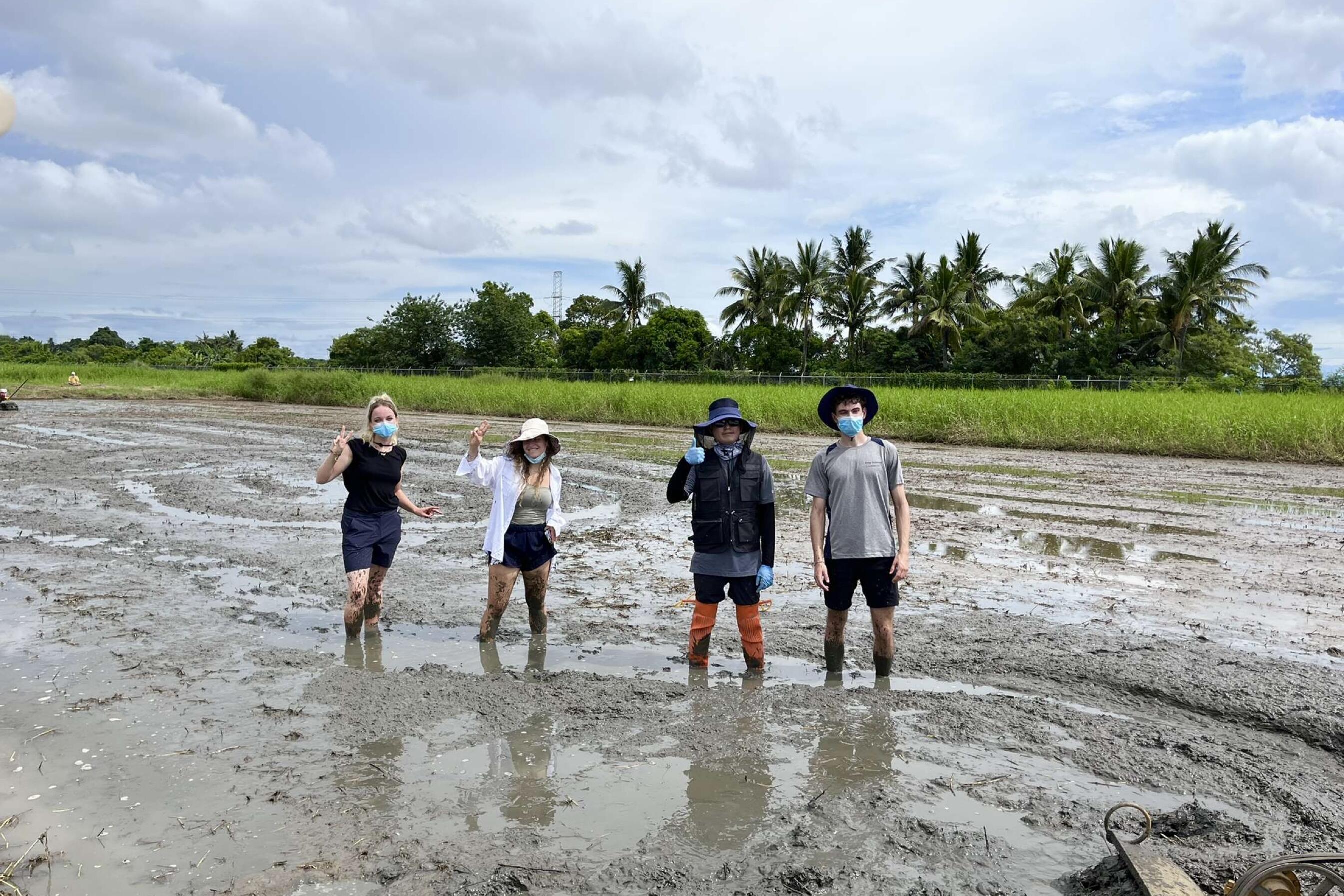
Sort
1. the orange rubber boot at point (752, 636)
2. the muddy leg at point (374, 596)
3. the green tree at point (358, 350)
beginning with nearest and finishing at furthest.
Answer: the orange rubber boot at point (752, 636), the muddy leg at point (374, 596), the green tree at point (358, 350)

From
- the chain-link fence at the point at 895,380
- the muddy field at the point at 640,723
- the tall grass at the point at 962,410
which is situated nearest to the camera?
the muddy field at the point at 640,723

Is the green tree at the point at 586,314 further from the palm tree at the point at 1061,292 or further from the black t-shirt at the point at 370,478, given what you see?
the black t-shirt at the point at 370,478

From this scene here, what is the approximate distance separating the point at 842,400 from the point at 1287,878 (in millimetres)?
3399

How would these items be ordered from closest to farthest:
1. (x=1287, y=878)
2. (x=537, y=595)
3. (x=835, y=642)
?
(x=1287, y=878) < (x=835, y=642) < (x=537, y=595)

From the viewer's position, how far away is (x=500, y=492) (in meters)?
6.29

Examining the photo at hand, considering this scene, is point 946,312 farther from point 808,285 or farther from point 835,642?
point 835,642

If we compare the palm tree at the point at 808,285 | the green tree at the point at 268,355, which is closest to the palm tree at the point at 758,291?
the palm tree at the point at 808,285

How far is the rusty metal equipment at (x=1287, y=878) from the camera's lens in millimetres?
2434

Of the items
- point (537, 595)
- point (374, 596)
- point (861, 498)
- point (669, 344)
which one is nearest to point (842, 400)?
point (861, 498)

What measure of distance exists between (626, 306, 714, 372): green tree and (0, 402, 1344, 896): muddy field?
49.7 meters

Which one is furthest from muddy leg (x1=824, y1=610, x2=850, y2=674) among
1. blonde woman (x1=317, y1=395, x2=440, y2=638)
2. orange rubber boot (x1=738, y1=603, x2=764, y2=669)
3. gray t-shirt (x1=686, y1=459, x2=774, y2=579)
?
blonde woman (x1=317, y1=395, x2=440, y2=638)

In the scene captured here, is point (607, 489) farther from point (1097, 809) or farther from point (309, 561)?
point (1097, 809)

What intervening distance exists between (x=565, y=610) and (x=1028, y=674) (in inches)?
139

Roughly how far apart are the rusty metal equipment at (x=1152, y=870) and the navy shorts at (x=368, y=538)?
468 cm
